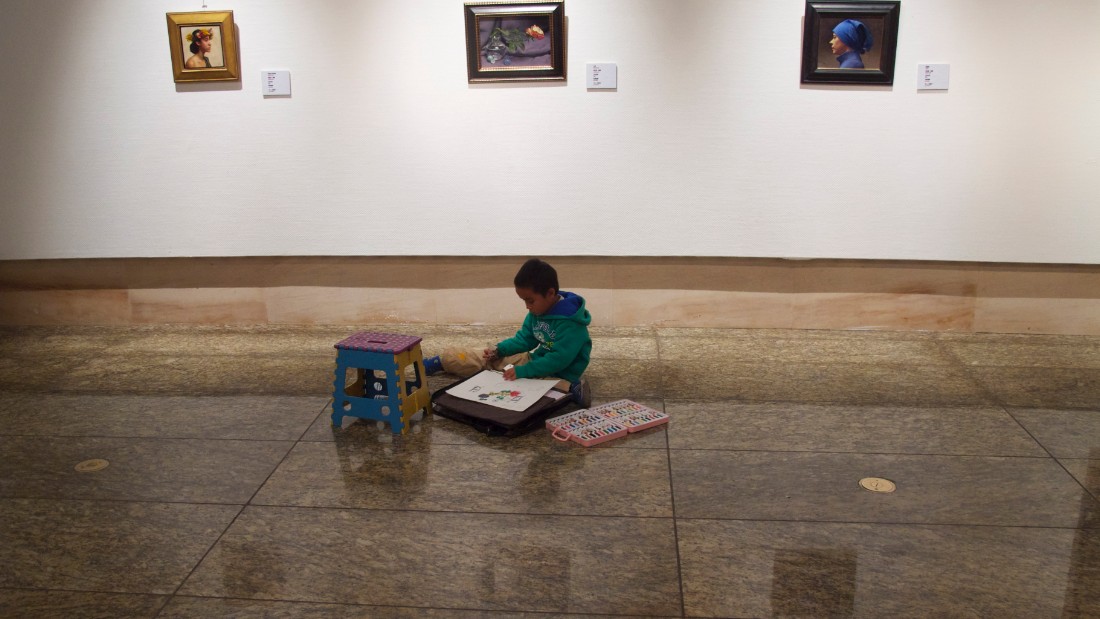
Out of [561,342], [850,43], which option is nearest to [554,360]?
[561,342]

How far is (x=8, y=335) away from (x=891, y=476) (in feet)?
18.2

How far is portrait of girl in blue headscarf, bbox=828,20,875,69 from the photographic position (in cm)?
478

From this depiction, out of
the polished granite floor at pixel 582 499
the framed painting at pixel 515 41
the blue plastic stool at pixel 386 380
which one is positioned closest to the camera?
the polished granite floor at pixel 582 499

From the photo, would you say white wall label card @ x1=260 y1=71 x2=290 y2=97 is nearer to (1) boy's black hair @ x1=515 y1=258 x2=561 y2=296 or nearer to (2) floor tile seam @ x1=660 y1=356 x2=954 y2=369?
(1) boy's black hair @ x1=515 y1=258 x2=561 y2=296

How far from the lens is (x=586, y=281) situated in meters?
5.39

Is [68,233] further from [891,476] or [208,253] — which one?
[891,476]

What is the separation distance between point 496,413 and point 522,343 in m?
0.71

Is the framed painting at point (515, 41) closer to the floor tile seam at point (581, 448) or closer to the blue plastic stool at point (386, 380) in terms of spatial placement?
the blue plastic stool at point (386, 380)

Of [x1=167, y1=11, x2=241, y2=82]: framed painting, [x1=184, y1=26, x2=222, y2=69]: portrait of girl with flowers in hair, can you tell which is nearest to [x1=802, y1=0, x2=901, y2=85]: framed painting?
[x1=167, y1=11, x2=241, y2=82]: framed painting

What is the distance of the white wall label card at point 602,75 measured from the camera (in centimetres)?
496

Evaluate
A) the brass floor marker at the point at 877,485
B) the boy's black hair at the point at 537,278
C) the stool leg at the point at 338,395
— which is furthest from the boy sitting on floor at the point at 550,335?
the brass floor marker at the point at 877,485

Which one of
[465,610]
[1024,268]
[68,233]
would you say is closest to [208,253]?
[68,233]

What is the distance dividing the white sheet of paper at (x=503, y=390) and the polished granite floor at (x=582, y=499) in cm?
17

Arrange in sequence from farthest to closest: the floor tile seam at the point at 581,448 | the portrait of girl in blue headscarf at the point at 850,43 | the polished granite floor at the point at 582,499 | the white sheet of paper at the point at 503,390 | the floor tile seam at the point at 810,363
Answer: the portrait of girl in blue headscarf at the point at 850,43, the floor tile seam at the point at 810,363, the white sheet of paper at the point at 503,390, the floor tile seam at the point at 581,448, the polished granite floor at the point at 582,499
